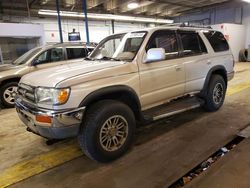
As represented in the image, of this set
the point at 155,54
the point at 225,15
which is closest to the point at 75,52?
the point at 155,54

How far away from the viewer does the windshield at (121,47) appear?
3238 mm

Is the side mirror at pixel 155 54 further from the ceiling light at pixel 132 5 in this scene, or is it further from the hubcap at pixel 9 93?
the ceiling light at pixel 132 5

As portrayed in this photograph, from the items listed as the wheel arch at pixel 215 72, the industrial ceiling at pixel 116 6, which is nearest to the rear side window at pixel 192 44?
the wheel arch at pixel 215 72

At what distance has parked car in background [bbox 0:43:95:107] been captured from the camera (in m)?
5.90

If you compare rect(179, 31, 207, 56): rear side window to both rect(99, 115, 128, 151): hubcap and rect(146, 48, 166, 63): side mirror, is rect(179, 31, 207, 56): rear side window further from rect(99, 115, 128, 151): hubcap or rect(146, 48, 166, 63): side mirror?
rect(99, 115, 128, 151): hubcap

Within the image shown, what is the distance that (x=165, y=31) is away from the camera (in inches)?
143

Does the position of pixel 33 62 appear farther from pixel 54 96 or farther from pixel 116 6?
pixel 116 6

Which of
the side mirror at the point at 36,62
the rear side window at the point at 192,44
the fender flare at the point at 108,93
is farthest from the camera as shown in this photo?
the side mirror at the point at 36,62

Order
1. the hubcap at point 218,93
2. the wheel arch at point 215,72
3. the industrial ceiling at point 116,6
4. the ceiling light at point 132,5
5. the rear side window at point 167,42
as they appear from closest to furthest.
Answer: the rear side window at point 167,42, the wheel arch at point 215,72, the hubcap at point 218,93, the industrial ceiling at point 116,6, the ceiling light at point 132,5

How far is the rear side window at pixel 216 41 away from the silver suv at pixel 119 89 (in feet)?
0.34

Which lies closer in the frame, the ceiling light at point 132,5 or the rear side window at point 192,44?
the rear side window at point 192,44

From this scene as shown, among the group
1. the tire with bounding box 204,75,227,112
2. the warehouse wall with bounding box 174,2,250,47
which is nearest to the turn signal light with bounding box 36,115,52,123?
the tire with bounding box 204,75,227,112

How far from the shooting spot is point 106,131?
282cm

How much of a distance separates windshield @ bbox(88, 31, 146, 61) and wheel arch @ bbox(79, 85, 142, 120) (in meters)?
0.50
